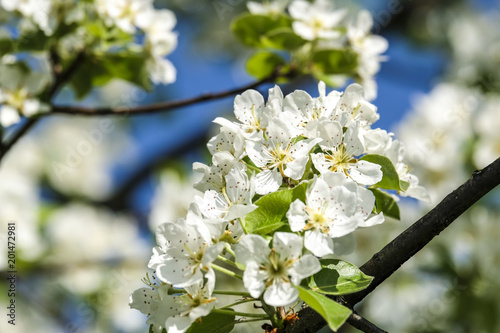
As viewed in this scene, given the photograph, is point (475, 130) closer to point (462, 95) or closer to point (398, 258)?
point (462, 95)

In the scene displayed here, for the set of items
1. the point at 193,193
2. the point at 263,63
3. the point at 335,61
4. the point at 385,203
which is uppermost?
the point at 385,203

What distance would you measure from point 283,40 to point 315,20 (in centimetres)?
15

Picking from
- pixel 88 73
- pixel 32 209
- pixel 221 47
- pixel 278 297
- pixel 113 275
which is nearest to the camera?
pixel 278 297

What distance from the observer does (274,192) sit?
129 centimetres

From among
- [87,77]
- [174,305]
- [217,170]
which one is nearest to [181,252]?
[174,305]

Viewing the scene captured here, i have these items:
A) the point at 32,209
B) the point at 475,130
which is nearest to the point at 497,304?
the point at 475,130

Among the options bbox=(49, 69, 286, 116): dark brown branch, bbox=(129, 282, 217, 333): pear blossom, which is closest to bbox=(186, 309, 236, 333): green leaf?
bbox=(129, 282, 217, 333): pear blossom

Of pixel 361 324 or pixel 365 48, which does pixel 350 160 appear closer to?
pixel 361 324

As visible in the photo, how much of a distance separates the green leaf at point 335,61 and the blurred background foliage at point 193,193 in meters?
0.27

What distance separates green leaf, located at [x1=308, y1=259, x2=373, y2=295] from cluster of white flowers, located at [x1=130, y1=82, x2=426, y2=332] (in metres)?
0.06

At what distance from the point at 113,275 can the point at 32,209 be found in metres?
0.74

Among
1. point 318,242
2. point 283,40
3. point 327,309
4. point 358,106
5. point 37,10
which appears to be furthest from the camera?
point 283,40

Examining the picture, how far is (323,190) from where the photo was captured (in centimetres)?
126

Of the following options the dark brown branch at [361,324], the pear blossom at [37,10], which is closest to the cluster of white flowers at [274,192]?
the dark brown branch at [361,324]
